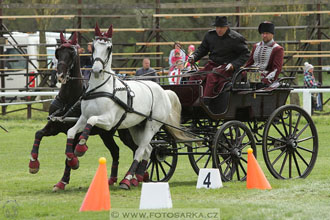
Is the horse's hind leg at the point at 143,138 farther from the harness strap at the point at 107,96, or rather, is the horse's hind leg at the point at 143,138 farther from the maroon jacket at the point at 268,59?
the maroon jacket at the point at 268,59

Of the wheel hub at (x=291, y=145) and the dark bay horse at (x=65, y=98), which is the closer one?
the dark bay horse at (x=65, y=98)

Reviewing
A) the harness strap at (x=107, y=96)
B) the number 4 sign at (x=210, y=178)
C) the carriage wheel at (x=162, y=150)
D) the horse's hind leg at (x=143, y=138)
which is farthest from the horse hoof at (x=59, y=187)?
the number 4 sign at (x=210, y=178)

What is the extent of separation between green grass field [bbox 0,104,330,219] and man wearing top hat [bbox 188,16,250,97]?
1421 millimetres

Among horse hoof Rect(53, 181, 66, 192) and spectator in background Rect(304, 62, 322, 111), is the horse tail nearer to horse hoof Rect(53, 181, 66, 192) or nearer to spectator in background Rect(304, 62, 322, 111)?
horse hoof Rect(53, 181, 66, 192)

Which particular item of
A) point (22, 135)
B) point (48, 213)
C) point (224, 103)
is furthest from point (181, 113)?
point (22, 135)

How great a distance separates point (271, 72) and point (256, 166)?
6.54 feet

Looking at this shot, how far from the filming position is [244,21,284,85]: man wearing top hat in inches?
432

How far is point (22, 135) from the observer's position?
61.0 ft

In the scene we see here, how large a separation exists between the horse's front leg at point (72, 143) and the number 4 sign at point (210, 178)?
153 cm

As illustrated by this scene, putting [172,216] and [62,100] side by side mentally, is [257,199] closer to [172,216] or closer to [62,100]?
[172,216]

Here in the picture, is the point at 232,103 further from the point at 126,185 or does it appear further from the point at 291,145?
the point at 126,185

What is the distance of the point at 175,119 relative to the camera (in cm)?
1066

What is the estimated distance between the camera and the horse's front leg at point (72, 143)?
912 centimetres

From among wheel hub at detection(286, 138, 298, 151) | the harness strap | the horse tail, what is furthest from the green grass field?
the harness strap
